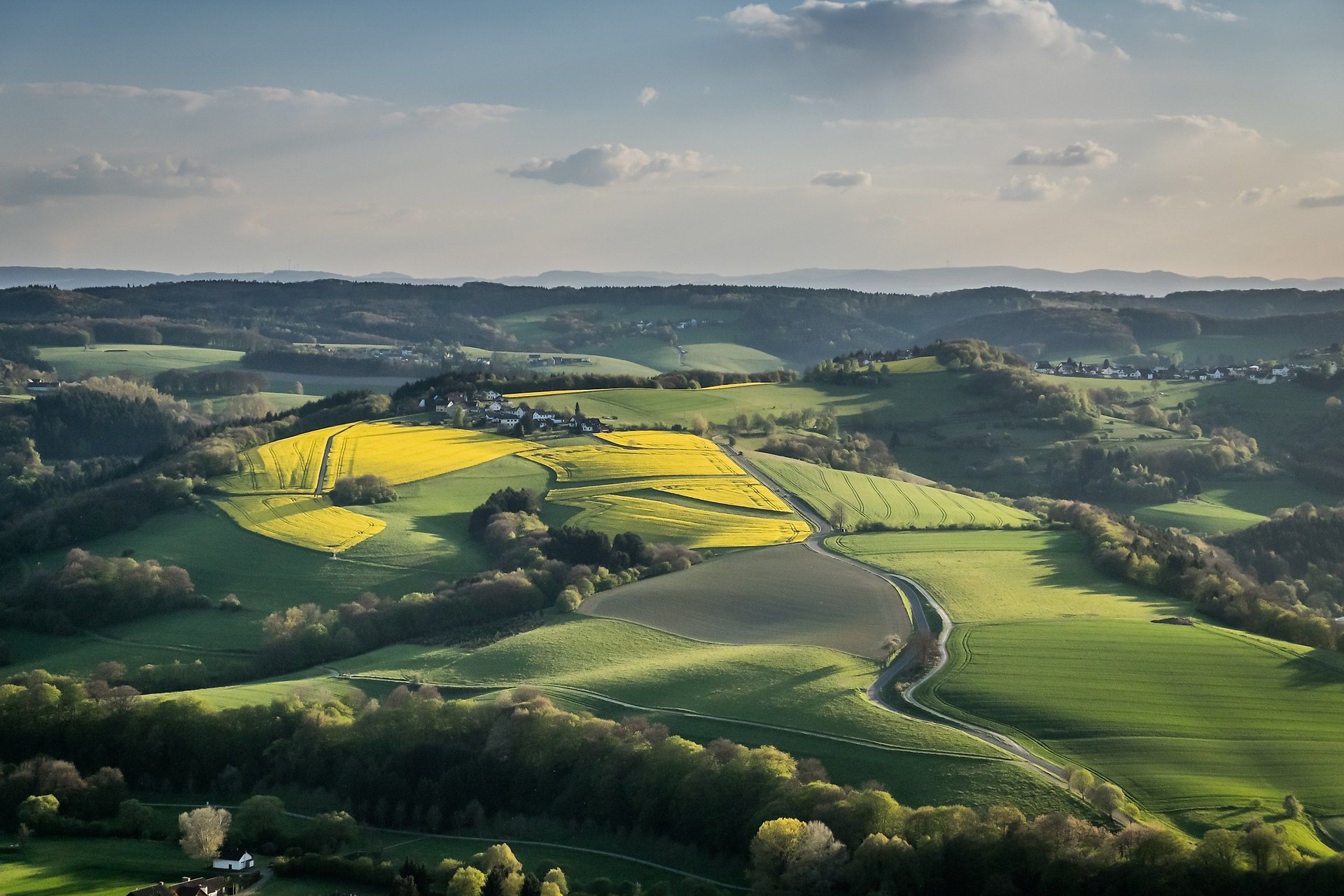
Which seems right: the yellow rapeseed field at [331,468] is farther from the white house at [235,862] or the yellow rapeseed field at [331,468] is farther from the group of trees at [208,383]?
the group of trees at [208,383]

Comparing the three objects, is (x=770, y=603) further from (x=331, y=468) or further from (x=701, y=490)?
(x=331, y=468)

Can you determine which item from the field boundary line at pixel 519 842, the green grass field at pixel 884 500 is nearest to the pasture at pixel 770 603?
the green grass field at pixel 884 500

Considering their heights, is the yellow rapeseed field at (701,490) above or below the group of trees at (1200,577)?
above

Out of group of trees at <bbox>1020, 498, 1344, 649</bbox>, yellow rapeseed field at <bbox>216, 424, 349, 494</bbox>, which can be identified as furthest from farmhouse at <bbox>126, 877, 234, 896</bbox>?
yellow rapeseed field at <bbox>216, 424, 349, 494</bbox>

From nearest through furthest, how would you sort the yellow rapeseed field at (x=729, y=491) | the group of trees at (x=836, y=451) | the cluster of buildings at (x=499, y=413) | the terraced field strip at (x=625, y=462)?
the yellow rapeseed field at (x=729, y=491) < the terraced field strip at (x=625, y=462) < the group of trees at (x=836, y=451) < the cluster of buildings at (x=499, y=413)

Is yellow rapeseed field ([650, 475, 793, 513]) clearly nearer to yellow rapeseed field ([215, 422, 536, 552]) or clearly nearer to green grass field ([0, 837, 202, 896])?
yellow rapeseed field ([215, 422, 536, 552])

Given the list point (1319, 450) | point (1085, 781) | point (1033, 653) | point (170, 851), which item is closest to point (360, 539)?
point (170, 851)

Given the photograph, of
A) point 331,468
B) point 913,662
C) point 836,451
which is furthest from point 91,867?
point 836,451
